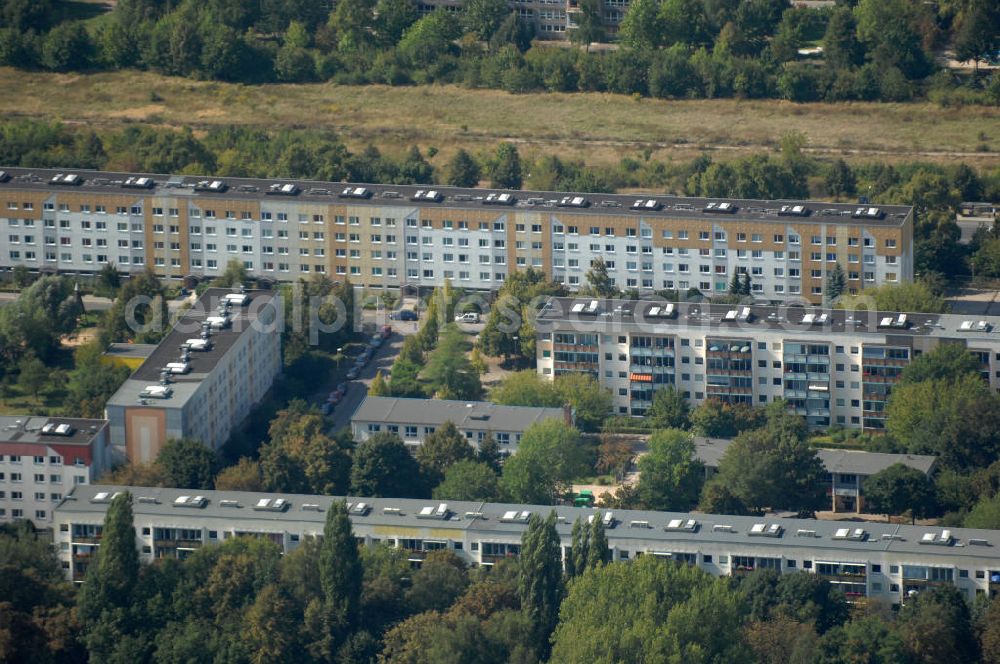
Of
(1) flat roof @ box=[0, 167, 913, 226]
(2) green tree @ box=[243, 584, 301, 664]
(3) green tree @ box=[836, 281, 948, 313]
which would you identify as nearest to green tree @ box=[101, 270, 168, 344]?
(1) flat roof @ box=[0, 167, 913, 226]

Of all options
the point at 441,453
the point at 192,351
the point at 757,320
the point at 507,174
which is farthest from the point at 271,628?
the point at 507,174

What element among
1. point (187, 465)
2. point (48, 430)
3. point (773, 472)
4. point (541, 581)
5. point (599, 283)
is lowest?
point (541, 581)

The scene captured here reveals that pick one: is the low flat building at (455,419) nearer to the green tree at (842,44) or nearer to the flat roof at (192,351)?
the flat roof at (192,351)

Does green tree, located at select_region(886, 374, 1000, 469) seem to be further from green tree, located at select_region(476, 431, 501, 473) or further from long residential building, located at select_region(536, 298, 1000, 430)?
green tree, located at select_region(476, 431, 501, 473)

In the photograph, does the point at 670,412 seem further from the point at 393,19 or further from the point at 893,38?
the point at 393,19

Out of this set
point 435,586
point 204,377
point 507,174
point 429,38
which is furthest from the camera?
point 429,38

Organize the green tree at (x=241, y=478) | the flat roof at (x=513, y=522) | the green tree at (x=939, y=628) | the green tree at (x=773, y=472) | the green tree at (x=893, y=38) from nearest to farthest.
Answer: the green tree at (x=939, y=628), the flat roof at (x=513, y=522), the green tree at (x=773, y=472), the green tree at (x=241, y=478), the green tree at (x=893, y=38)

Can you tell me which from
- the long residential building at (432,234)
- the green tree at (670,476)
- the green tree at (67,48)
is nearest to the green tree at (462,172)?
the long residential building at (432,234)
